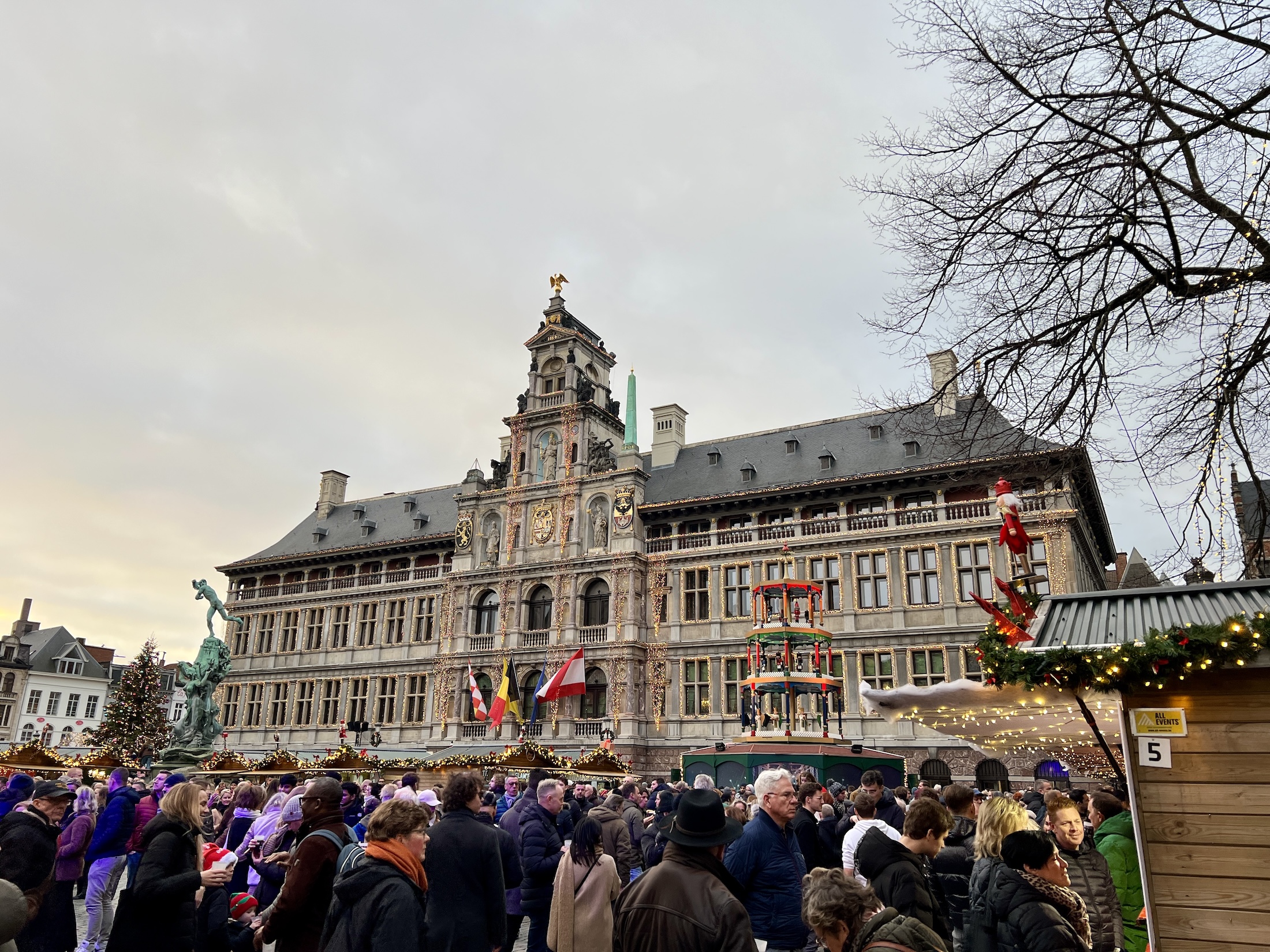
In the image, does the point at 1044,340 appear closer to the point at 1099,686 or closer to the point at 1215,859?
the point at 1099,686

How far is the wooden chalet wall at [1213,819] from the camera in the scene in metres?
6.11

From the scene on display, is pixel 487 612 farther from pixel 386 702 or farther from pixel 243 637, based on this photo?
pixel 243 637

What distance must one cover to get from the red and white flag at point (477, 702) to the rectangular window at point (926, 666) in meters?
16.0

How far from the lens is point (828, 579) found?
31.2 m

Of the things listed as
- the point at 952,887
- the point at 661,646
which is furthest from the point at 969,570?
the point at 952,887

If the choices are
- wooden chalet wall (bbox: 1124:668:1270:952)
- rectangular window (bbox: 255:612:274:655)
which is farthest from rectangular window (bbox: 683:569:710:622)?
wooden chalet wall (bbox: 1124:668:1270:952)

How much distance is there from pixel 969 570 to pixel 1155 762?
77.9 feet

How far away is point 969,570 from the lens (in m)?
29.2

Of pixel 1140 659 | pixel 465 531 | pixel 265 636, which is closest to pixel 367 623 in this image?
pixel 265 636

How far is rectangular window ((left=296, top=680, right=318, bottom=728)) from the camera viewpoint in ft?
135

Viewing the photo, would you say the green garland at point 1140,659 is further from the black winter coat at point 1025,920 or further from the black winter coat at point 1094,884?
the black winter coat at point 1025,920

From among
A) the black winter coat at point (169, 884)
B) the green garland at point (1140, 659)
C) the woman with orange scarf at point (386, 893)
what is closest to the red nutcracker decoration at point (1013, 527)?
the green garland at point (1140, 659)

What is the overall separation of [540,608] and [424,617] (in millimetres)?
6267

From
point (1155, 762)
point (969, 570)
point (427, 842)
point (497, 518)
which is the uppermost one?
point (497, 518)
